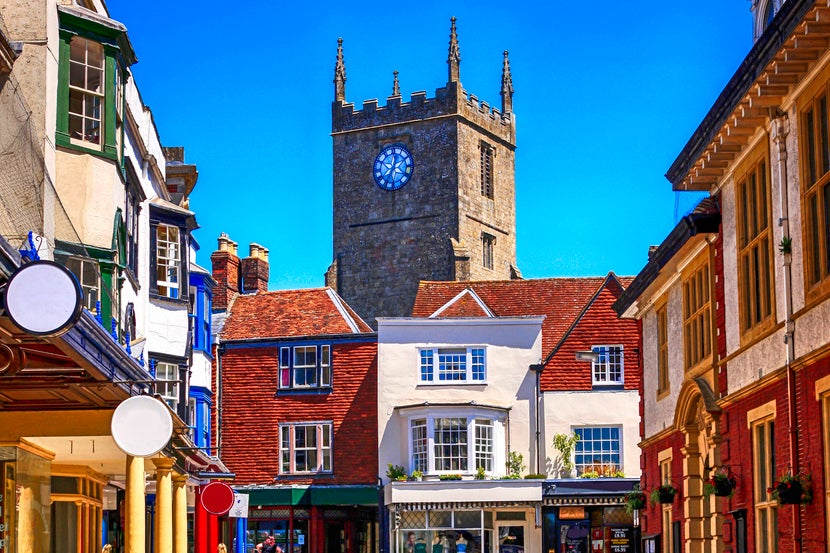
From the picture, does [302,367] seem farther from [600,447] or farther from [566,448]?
[600,447]

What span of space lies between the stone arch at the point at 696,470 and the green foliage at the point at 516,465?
24.2 meters

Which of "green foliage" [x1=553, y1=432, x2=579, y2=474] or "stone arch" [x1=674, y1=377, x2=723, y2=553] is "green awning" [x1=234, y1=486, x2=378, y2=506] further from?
"stone arch" [x1=674, y1=377, x2=723, y2=553]

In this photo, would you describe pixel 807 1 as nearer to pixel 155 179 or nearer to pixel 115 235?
pixel 115 235

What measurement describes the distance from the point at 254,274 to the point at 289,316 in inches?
208

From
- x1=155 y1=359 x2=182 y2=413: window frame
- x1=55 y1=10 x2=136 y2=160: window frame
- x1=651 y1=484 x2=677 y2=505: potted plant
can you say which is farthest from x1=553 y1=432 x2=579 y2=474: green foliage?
x1=55 y1=10 x2=136 y2=160: window frame

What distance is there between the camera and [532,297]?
58312 millimetres

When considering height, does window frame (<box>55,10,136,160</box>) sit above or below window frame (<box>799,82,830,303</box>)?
above

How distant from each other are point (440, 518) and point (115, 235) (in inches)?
1031

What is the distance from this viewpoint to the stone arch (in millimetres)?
24094

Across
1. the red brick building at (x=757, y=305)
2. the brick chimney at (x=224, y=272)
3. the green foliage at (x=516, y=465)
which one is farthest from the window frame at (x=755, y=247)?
the brick chimney at (x=224, y=272)

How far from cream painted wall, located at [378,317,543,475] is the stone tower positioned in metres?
31.2

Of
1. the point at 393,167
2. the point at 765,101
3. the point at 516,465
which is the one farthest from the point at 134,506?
the point at 393,167

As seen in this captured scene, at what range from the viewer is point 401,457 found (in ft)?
170

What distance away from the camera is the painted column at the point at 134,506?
23.8m
